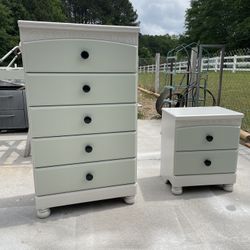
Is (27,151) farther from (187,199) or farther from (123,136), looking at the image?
(187,199)

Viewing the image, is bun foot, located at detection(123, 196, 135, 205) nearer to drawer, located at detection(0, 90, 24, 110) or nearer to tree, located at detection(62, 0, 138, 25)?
drawer, located at detection(0, 90, 24, 110)

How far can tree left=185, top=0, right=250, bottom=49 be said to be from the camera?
26594mm

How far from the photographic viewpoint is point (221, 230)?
1.77 meters

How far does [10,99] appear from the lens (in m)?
4.04

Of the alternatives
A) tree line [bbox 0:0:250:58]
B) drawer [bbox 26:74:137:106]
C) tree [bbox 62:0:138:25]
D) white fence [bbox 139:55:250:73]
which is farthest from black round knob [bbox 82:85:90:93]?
tree [bbox 62:0:138:25]

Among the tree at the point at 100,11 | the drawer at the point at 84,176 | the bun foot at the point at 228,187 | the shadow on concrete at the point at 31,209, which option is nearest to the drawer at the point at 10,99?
the shadow on concrete at the point at 31,209

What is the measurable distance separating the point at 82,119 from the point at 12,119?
2631 mm

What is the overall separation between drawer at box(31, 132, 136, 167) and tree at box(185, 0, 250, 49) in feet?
88.2

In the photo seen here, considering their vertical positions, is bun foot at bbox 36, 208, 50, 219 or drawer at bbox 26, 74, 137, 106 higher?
drawer at bbox 26, 74, 137, 106

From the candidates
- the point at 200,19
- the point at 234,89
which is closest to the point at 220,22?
the point at 200,19

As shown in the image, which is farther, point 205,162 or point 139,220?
point 205,162

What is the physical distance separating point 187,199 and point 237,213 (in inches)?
14.8

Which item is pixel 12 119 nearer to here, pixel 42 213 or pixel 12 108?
pixel 12 108

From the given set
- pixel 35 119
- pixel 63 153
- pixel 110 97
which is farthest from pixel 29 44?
pixel 63 153
